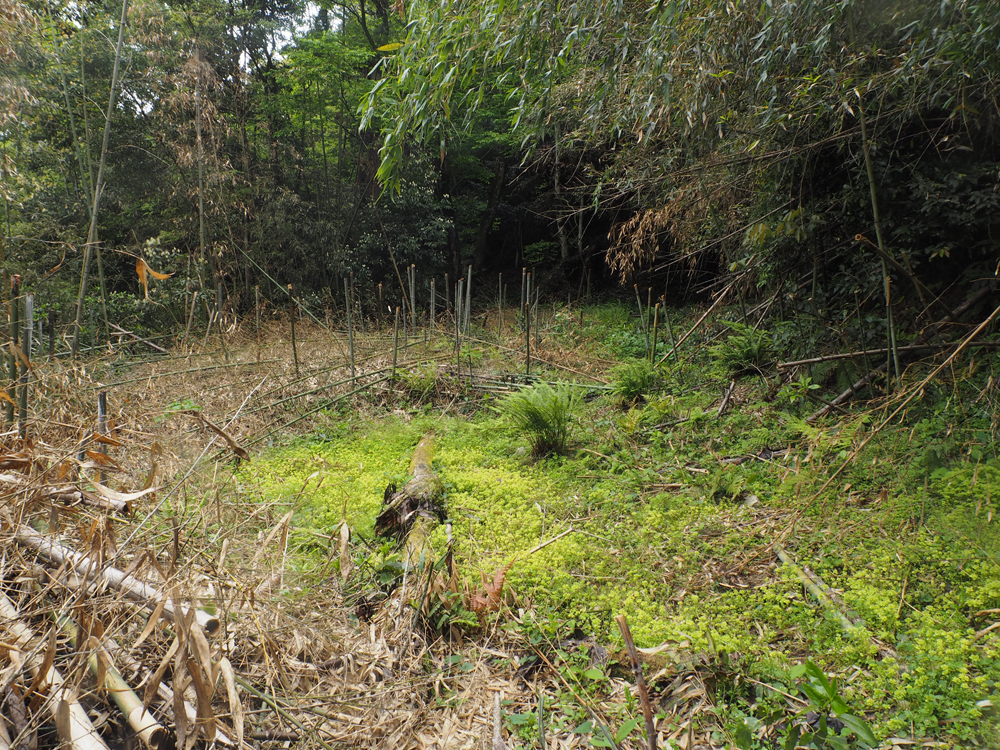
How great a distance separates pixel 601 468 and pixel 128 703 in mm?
2669

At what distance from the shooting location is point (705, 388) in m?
4.41

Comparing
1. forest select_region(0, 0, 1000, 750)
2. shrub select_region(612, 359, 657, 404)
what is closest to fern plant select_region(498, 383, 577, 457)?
forest select_region(0, 0, 1000, 750)

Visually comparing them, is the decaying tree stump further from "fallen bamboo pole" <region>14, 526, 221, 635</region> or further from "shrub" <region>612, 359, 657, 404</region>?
"shrub" <region>612, 359, 657, 404</region>

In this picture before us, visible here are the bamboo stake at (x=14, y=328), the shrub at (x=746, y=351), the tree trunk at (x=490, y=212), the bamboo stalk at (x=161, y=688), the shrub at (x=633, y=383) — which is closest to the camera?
the bamboo stalk at (x=161, y=688)

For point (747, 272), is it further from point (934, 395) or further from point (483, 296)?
point (483, 296)

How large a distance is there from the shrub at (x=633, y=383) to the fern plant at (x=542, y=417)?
0.73m

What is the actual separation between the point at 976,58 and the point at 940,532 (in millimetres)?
1923

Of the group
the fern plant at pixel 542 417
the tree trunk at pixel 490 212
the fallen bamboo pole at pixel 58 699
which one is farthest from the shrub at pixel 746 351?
the tree trunk at pixel 490 212

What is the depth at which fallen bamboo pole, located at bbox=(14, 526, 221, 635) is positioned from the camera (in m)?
1.33

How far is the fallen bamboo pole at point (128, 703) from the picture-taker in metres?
1.17

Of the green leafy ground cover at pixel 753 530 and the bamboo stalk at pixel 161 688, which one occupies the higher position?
the bamboo stalk at pixel 161 688

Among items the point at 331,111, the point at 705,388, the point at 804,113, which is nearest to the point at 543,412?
the point at 705,388

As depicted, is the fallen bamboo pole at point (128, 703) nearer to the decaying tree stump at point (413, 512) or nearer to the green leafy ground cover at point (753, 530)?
the green leafy ground cover at point (753, 530)

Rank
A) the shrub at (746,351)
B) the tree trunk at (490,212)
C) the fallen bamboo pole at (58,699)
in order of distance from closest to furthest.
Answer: the fallen bamboo pole at (58,699) < the shrub at (746,351) < the tree trunk at (490,212)
